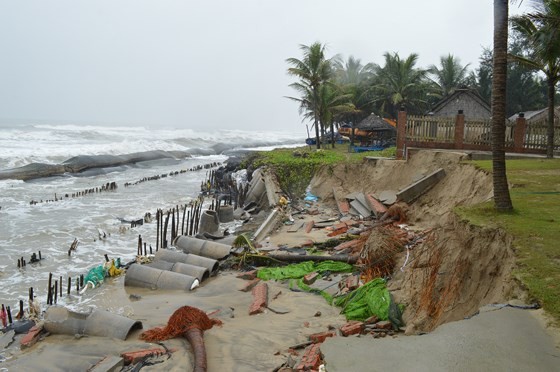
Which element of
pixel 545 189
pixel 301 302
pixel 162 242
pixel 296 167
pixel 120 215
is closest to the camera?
pixel 301 302

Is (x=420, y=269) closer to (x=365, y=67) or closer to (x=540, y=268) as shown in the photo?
(x=540, y=268)

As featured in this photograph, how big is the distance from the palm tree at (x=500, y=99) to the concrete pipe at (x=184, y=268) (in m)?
7.64

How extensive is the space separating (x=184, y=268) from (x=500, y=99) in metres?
9.03

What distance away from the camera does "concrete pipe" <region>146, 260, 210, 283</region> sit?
12.0 metres

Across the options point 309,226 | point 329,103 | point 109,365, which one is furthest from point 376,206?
point 329,103

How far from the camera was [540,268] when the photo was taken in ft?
20.1

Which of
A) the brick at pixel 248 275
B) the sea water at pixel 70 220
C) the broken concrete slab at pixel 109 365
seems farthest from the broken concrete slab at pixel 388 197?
the broken concrete slab at pixel 109 365

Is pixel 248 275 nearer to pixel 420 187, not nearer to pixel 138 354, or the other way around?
pixel 138 354

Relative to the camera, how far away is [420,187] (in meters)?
15.9

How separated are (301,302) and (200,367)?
3.46 m

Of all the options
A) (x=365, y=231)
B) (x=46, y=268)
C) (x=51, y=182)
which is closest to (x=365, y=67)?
(x=51, y=182)

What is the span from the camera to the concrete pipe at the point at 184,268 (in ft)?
39.3

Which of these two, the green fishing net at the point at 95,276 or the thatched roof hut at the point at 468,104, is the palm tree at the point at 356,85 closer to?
the thatched roof hut at the point at 468,104

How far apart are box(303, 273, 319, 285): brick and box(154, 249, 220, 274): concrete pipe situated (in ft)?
9.76
